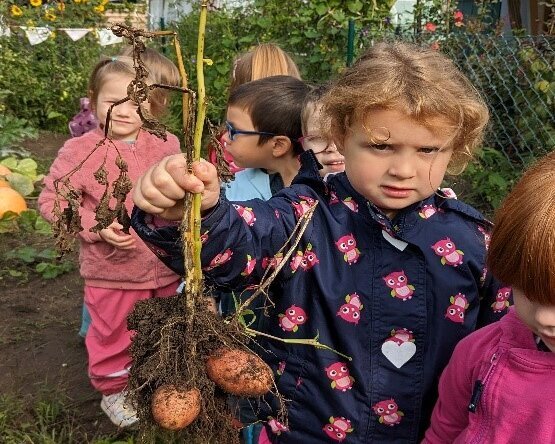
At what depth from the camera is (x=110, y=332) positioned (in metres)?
3.20

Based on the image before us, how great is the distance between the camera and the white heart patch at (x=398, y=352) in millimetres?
1774

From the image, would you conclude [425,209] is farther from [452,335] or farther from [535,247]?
[535,247]

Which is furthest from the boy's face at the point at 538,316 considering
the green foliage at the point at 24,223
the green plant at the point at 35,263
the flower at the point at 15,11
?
the flower at the point at 15,11

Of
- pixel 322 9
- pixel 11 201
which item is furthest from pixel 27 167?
pixel 322 9

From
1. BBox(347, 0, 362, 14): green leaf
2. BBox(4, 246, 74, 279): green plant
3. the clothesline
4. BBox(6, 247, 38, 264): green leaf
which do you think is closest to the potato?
BBox(4, 246, 74, 279): green plant

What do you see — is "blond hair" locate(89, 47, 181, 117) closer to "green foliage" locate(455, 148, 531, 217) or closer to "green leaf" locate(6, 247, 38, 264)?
"green leaf" locate(6, 247, 38, 264)

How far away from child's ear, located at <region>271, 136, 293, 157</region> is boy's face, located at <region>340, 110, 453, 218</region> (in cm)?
102

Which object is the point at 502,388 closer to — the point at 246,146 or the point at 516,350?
the point at 516,350

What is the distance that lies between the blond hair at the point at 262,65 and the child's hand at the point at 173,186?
208 cm

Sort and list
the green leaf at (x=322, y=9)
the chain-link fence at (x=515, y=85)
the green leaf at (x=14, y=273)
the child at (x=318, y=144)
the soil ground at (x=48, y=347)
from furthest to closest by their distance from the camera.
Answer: the green leaf at (x=322, y=9)
the chain-link fence at (x=515, y=85)
the green leaf at (x=14, y=273)
the soil ground at (x=48, y=347)
the child at (x=318, y=144)

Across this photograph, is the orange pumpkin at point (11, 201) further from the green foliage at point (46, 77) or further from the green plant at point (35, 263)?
the green foliage at point (46, 77)

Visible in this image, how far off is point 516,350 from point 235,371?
1.98 feet

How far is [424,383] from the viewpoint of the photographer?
5.89ft

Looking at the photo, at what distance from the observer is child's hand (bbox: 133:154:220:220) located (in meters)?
1.32
